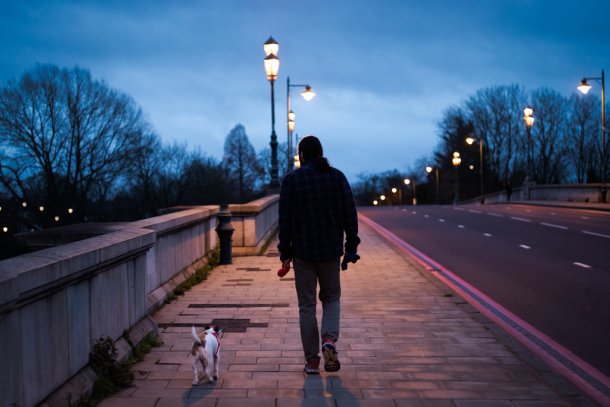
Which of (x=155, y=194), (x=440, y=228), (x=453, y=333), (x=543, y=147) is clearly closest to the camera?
(x=453, y=333)

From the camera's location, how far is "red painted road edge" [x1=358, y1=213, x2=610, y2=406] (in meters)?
5.00

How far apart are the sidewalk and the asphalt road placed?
978 mm

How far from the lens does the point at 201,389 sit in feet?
15.5

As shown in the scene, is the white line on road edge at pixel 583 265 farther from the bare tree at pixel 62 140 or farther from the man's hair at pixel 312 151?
the bare tree at pixel 62 140

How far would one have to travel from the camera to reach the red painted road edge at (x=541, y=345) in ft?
16.4

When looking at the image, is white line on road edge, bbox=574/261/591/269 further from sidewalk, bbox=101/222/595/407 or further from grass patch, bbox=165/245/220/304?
grass patch, bbox=165/245/220/304

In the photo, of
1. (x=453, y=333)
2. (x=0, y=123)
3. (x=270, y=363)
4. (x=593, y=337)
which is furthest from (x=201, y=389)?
(x=0, y=123)

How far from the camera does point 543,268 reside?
12.5 meters

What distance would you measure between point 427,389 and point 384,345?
1.40 meters

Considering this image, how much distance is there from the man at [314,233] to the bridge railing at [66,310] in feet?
4.83

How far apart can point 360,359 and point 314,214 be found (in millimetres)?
1463

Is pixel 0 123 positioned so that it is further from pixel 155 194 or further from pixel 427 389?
pixel 427 389

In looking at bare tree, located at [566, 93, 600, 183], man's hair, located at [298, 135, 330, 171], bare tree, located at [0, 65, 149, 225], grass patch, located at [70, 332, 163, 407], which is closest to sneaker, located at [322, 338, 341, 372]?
man's hair, located at [298, 135, 330, 171]

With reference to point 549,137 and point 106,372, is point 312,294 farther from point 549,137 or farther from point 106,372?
point 549,137
